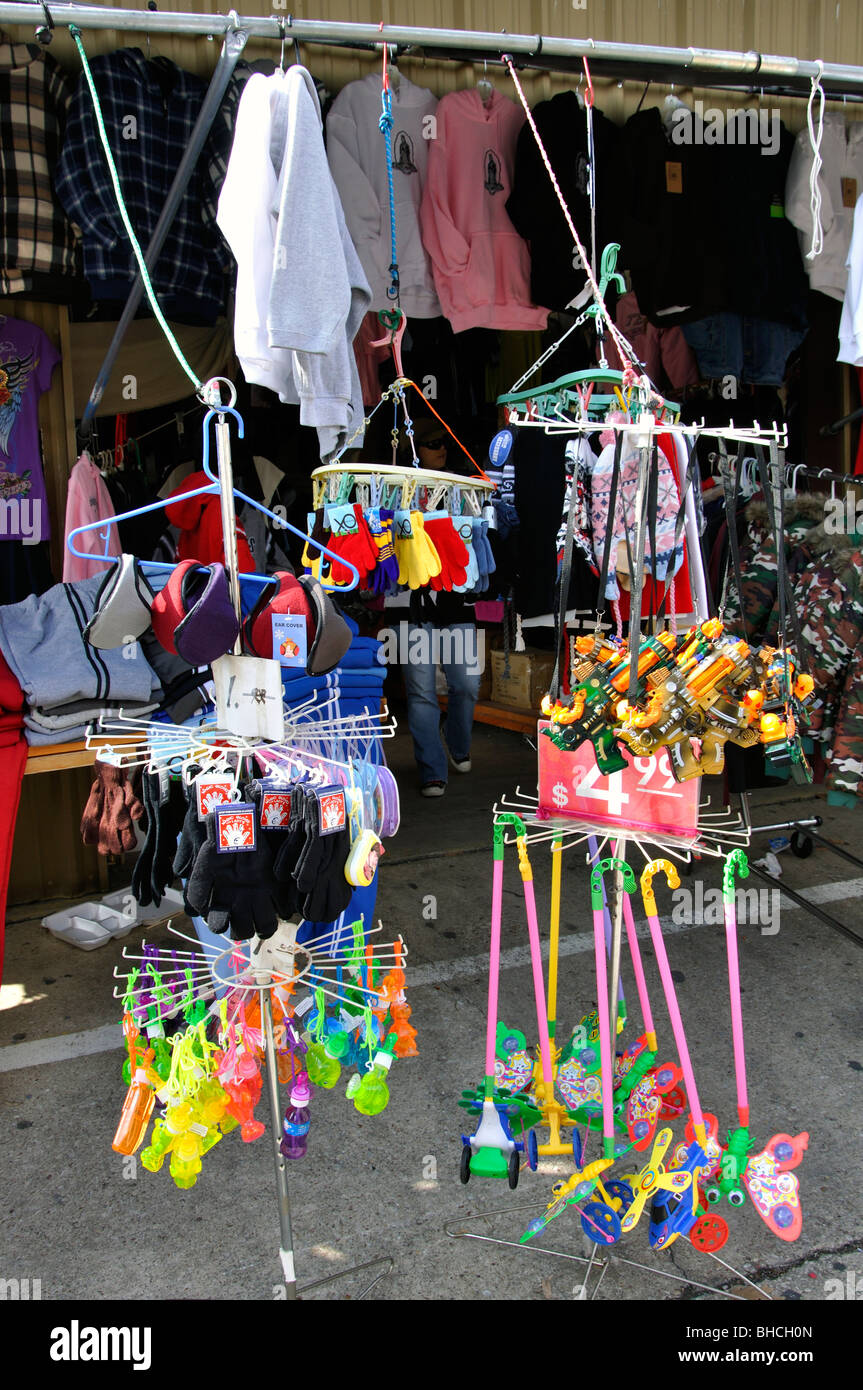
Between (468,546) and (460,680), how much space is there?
1806 mm

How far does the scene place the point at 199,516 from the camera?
446 cm

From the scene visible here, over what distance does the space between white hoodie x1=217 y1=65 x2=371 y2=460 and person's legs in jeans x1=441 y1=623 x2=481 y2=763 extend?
267 cm

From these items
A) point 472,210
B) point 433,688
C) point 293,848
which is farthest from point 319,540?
point 293,848

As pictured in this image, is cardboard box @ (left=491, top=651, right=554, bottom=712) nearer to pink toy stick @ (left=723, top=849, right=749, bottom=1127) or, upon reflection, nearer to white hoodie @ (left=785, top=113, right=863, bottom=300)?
white hoodie @ (left=785, top=113, right=863, bottom=300)

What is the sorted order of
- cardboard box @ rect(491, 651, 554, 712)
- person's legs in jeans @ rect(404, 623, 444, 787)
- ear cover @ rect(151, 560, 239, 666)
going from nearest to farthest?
ear cover @ rect(151, 560, 239, 666), person's legs in jeans @ rect(404, 623, 444, 787), cardboard box @ rect(491, 651, 554, 712)

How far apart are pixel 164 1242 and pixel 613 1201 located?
108cm

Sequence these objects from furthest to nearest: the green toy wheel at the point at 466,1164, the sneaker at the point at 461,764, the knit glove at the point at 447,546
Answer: the sneaker at the point at 461,764
the knit glove at the point at 447,546
the green toy wheel at the point at 466,1164

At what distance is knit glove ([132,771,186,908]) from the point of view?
2098 millimetres

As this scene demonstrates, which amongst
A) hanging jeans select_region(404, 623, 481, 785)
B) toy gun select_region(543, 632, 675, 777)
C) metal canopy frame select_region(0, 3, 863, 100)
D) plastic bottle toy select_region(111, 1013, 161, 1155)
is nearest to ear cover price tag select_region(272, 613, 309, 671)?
toy gun select_region(543, 632, 675, 777)

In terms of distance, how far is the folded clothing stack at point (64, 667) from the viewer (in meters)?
3.14

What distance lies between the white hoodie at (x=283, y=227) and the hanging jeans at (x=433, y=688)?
2627mm

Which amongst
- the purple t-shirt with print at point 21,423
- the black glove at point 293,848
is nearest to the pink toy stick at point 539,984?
the black glove at point 293,848

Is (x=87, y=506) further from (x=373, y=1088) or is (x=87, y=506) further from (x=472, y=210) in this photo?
(x=373, y=1088)

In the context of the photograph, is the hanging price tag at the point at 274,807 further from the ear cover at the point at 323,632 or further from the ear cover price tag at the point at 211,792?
the ear cover at the point at 323,632
